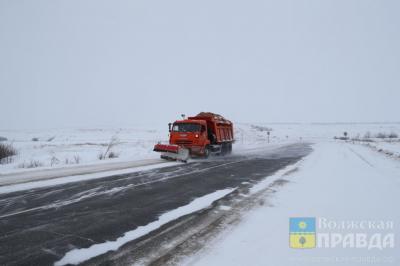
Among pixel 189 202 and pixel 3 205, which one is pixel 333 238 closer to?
pixel 189 202

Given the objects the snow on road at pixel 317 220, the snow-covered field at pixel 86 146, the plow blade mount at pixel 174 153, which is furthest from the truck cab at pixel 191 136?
the snow on road at pixel 317 220

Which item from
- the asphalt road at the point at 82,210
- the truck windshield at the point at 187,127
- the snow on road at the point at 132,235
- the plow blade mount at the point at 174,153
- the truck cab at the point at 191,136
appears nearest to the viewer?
the snow on road at the point at 132,235

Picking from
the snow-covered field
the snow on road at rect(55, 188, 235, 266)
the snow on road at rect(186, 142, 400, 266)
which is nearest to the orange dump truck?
the snow-covered field

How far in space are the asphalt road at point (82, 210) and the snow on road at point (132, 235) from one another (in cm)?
14

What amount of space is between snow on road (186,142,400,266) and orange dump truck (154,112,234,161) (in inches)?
358

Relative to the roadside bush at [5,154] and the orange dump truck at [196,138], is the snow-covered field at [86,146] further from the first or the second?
the orange dump truck at [196,138]

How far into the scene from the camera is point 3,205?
7023 mm

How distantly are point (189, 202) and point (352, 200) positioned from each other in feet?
13.5

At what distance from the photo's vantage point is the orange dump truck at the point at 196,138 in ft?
59.5

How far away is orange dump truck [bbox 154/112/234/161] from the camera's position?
59.5ft

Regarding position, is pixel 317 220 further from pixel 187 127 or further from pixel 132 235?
pixel 187 127

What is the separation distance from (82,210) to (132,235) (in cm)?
206

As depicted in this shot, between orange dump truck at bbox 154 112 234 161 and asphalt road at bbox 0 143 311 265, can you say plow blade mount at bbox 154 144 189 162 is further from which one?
asphalt road at bbox 0 143 311 265

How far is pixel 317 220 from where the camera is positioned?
236 inches
